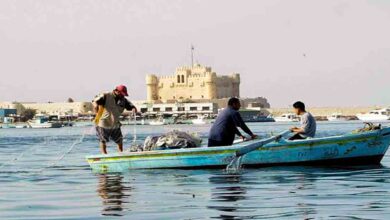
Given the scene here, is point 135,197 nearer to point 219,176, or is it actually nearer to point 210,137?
point 219,176

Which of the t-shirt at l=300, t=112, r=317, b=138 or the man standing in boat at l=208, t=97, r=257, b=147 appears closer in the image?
the man standing in boat at l=208, t=97, r=257, b=147

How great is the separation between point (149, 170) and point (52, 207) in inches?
243

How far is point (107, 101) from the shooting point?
18.4 meters

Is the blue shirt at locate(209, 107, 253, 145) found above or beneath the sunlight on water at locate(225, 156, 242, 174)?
above

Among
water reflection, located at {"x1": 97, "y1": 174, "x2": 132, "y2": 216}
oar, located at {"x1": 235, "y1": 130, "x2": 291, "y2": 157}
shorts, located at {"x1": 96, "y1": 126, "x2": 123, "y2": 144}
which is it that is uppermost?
shorts, located at {"x1": 96, "y1": 126, "x2": 123, "y2": 144}

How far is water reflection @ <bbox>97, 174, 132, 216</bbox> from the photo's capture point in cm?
1130

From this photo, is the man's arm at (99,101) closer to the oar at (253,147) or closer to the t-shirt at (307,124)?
the oar at (253,147)

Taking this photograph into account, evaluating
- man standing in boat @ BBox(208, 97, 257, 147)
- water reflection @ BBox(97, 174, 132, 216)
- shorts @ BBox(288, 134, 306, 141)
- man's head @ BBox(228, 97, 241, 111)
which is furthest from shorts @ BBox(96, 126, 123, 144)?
shorts @ BBox(288, 134, 306, 141)

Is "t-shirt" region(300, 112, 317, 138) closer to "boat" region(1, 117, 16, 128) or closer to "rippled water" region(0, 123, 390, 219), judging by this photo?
"rippled water" region(0, 123, 390, 219)

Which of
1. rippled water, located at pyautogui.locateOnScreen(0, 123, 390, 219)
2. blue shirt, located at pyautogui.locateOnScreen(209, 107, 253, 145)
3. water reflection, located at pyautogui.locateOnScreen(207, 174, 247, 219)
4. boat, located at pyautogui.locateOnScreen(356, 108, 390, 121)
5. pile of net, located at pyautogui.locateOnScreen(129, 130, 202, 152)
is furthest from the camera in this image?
boat, located at pyautogui.locateOnScreen(356, 108, 390, 121)

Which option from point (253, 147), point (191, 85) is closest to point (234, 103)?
point (253, 147)

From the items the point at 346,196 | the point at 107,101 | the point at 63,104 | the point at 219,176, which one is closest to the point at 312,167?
the point at 219,176

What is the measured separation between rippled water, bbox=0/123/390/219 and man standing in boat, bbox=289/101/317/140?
2.98ft

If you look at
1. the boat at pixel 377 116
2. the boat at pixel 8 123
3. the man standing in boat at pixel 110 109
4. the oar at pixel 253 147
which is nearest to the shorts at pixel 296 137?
the oar at pixel 253 147
